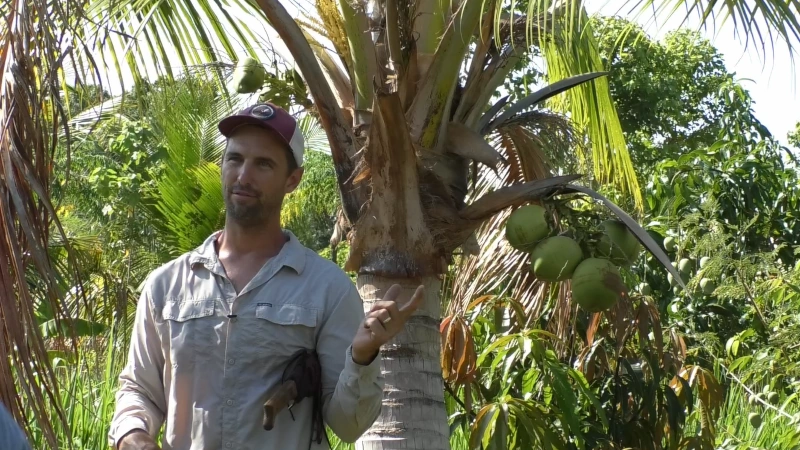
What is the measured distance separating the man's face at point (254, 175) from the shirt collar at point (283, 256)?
0.27 feet

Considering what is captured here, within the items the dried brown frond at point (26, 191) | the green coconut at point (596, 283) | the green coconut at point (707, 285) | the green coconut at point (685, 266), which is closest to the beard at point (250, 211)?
the dried brown frond at point (26, 191)

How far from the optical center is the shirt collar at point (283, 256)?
2711 millimetres

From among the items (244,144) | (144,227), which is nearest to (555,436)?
(244,144)

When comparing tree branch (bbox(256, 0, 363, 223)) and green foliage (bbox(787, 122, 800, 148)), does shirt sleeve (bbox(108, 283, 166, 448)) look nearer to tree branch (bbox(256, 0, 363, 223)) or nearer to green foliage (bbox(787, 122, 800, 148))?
tree branch (bbox(256, 0, 363, 223))

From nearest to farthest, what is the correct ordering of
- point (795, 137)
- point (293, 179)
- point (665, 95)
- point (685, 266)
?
point (293, 179) → point (685, 266) → point (795, 137) → point (665, 95)

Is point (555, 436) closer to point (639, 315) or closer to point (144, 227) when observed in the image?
point (639, 315)

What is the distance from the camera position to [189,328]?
265 cm

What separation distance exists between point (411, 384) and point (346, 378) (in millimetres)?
1371

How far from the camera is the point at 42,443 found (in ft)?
14.0

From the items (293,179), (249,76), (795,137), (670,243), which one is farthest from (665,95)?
(293,179)

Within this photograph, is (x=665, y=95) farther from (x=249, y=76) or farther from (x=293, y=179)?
(x=293, y=179)

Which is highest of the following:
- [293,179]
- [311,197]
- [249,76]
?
[311,197]

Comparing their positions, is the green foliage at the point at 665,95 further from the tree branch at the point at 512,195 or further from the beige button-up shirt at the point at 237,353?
the beige button-up shirt at the point at 237,353

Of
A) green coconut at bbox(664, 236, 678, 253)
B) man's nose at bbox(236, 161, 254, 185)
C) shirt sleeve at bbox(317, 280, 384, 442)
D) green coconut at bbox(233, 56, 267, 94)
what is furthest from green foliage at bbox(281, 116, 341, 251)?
shirt sleeve at bbox(317, 280, 384, 442)
